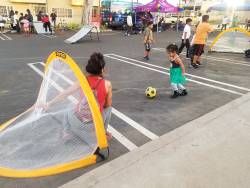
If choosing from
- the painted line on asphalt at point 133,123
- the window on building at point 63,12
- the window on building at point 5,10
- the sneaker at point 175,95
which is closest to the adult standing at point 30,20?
the window on building at point 5,10

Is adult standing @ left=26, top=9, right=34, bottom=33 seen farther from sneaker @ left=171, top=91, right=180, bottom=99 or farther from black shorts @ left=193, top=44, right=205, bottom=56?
sneaker @ left=171, top=91, right=180, bottom=99

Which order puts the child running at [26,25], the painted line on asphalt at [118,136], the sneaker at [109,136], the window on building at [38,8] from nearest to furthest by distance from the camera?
the painted line on asphalt at [118,136] < the sneaker at [109,136] < the child running at [26,25] < the window on building at [38,8]

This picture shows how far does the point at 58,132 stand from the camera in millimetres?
4031

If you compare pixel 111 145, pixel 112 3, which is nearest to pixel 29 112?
pixel 111 145

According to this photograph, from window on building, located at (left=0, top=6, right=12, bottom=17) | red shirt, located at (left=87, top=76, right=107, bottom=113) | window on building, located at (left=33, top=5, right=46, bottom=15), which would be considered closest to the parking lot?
red shirt, located at (left=87, top=76, right=107, bottom=113)

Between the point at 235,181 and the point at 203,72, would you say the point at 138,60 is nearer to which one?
the point at 203,72

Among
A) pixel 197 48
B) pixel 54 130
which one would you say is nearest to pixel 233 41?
pixel 197 48

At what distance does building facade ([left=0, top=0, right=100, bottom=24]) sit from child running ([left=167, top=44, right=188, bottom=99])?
907 inches

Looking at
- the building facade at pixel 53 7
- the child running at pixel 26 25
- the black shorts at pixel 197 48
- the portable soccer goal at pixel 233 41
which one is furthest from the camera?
the building facade at pixel 53 7

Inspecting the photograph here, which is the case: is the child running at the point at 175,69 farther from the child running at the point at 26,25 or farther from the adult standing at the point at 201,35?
the child running at the point at 26,25

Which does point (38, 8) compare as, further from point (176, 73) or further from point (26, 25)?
point (176, 73)

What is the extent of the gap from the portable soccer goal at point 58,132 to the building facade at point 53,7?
23.8m

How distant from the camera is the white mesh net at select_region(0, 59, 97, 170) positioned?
358 cm

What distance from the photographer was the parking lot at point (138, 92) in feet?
14.5
